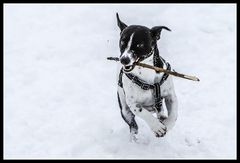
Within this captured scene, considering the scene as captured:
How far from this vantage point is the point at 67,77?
1023 cm

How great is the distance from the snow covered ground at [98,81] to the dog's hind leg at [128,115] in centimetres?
17

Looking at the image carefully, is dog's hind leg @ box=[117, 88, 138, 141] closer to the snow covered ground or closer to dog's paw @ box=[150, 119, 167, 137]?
the snow covered ground

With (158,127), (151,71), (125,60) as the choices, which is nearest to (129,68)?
(125,60)

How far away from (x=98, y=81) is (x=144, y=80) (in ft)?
10.3

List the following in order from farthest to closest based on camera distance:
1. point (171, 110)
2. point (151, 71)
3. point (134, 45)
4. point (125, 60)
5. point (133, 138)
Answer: point (133, 138) → point (171, 110) → point (151, 71) → point (134, 45) → point (125, 60)

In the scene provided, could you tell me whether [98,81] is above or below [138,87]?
below

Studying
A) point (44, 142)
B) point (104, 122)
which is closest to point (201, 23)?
point (104, 122)

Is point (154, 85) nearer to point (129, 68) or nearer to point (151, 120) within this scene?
point (151, 120)

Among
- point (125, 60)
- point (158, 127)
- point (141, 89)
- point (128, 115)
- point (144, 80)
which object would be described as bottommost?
point (128, 115)

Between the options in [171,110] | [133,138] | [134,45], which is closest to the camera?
[134,45]

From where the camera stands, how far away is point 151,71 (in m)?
6.89

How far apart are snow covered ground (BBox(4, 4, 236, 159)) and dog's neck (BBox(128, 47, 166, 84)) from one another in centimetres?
135

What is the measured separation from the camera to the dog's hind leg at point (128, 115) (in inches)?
302

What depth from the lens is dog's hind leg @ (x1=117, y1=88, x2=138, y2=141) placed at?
7671 millimetres
